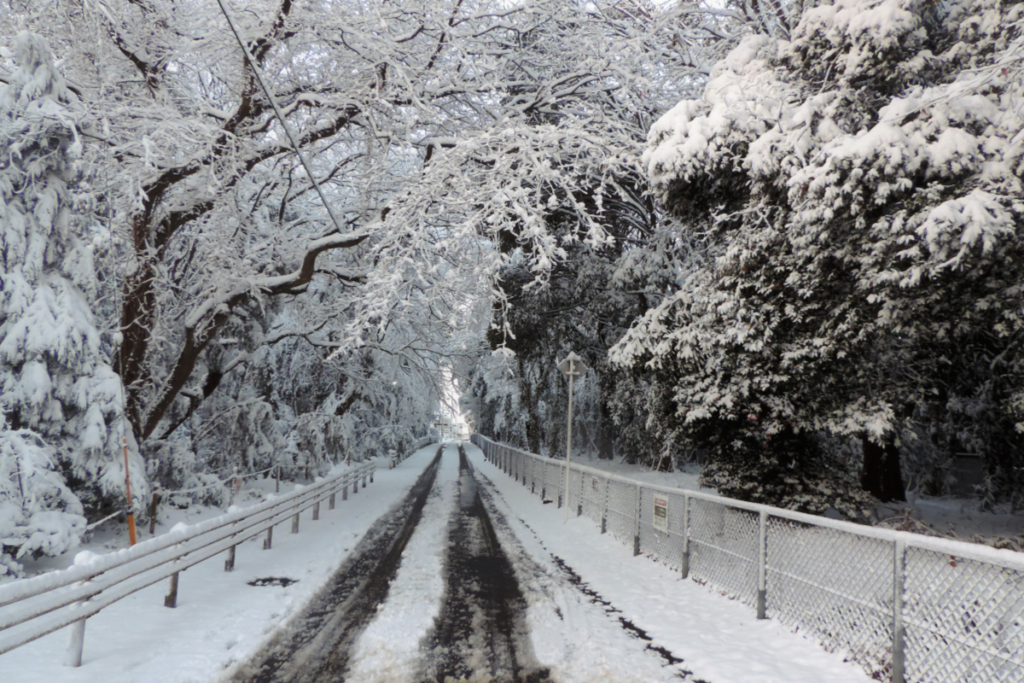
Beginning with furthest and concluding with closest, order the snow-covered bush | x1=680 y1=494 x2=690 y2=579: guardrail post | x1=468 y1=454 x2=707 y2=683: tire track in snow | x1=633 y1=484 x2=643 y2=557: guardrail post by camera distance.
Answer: x1=633 y1=484 x2=643 y2=557: guardrail post, x1=680 y1=494 x2=690 y2=579: guardrail post, the snow-covered bush, x1=468 y1=454 x2=707 y2=683: tire track in snow

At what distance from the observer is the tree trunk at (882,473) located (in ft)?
55.4

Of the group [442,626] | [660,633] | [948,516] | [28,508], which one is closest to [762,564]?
[660,633]

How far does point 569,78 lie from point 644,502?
8.40m

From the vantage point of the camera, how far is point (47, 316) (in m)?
8.59

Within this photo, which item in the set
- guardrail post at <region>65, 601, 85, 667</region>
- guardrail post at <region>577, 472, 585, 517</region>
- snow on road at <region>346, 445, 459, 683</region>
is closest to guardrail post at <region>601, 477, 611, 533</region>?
guardrail post at <region>577, 472, 585, 517</region>

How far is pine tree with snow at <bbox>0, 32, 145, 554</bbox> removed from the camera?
27.3ft

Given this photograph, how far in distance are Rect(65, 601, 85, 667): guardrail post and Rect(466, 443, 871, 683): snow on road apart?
3911mm

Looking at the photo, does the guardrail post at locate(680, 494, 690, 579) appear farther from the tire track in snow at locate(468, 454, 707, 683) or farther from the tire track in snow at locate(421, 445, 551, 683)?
the tire track in snow at locate(421, 445, 551, 683)

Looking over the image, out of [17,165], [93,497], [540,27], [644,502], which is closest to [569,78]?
[540,27]

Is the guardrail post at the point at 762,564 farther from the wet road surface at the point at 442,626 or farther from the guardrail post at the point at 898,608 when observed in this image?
the guardrail post at the point at 898,608

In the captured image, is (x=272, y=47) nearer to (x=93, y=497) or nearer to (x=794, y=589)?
(x=93, y=497)

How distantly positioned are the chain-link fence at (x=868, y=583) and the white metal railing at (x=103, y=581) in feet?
21.1

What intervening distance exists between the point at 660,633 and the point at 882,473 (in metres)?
15.1

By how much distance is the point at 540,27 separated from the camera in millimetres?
12461
